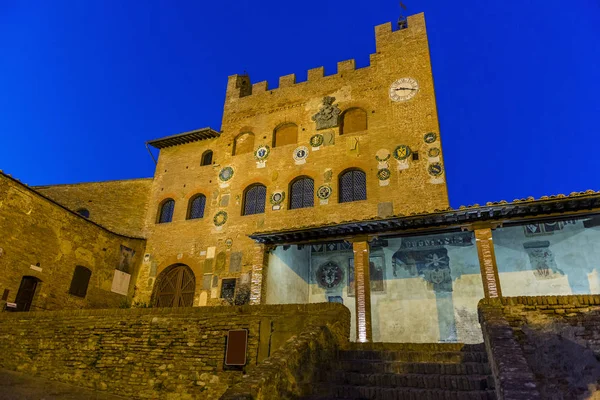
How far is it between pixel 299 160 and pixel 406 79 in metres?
5.22

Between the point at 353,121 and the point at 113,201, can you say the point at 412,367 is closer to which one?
the point at 353,121

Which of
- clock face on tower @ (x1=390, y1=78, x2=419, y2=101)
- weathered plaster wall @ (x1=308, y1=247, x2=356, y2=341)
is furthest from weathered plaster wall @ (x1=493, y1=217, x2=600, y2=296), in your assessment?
clock face on tower @ (x1=390, y1=78, x2=419, y2=101)

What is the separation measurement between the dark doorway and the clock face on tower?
1419cm

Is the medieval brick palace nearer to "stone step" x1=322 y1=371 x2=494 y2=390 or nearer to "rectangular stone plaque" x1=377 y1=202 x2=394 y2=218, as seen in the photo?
"rectangular stone plaque" x1=377 y1=202 x2=394 y2=218

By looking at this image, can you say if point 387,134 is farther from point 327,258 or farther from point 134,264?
point 134,264

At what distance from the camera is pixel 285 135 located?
56.7 ft

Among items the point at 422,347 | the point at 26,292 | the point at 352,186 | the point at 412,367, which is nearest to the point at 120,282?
the point at 26,292

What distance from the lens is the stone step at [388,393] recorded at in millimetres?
5078

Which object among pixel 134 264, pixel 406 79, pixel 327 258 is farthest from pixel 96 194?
pixel 406 79

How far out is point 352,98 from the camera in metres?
16.4

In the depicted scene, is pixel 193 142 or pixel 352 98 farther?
pixel 193 142

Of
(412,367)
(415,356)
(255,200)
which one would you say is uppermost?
(255,200)

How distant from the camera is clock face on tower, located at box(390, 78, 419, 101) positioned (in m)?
15.4

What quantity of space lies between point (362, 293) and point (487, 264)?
317 centimetres
